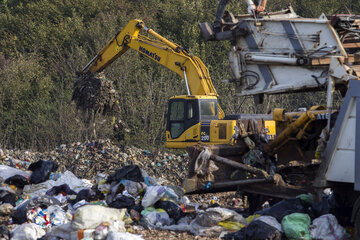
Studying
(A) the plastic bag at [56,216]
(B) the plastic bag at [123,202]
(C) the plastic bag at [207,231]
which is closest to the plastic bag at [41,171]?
(B) the plastic bag at [123,202]

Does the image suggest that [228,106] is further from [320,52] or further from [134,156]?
[320,52]

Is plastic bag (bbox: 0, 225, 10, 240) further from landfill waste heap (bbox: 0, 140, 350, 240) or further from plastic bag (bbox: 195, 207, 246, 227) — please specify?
plastic bag (bbox: 195, 207, 246, 227)

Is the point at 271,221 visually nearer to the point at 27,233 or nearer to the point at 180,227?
the point at 180,227

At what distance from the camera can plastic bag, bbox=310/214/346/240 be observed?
21.5 ft

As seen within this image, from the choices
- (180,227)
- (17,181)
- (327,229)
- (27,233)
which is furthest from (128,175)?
(327,229)

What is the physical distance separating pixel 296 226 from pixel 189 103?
7.25 metres

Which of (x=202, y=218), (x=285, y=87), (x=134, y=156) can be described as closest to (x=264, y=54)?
(x=285, y=87)

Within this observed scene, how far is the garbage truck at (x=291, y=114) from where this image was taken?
22.6 ft

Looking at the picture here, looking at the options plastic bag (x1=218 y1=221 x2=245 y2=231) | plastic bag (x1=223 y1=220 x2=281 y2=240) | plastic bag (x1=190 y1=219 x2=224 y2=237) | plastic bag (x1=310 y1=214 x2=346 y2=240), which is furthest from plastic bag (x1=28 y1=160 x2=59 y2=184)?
plastic bag (x1=310 y1=214 x2=346 y2=240)

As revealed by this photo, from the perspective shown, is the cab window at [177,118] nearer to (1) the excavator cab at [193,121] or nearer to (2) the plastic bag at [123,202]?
(1) the excavator cab at [193,121]

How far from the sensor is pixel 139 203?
8523 mm

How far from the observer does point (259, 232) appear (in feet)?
21.2

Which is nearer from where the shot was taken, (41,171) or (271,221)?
(271,221)

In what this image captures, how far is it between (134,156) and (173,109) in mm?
2040
